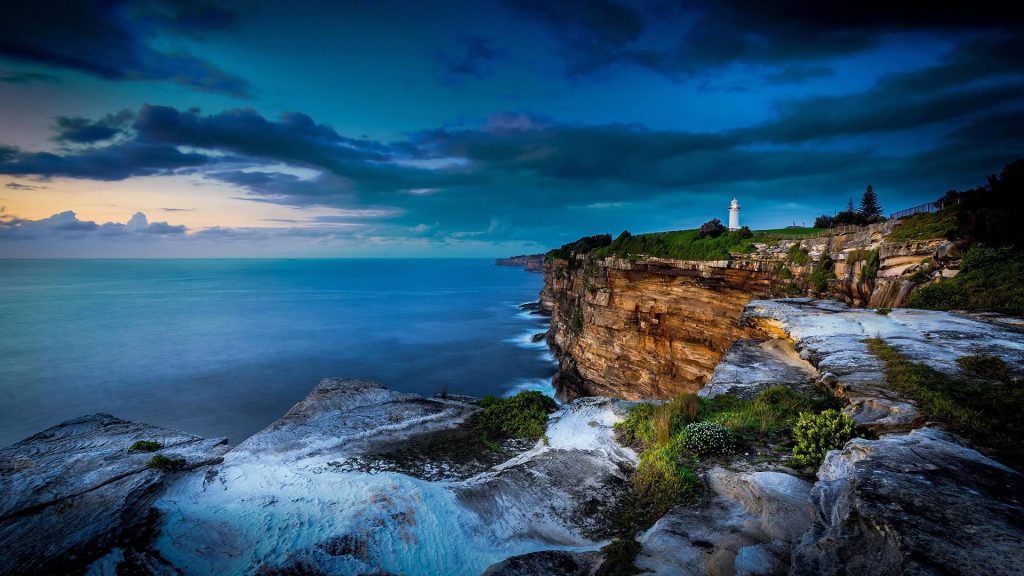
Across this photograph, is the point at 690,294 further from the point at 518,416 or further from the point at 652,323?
the point at 518,416

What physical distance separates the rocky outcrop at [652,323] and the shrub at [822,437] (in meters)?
8.59

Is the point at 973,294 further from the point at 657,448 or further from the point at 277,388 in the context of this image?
the point at 277,388

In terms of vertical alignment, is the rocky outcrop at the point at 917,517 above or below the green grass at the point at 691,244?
below

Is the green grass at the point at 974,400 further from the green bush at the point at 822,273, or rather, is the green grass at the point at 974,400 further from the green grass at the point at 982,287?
the green bush at the point at 822,273

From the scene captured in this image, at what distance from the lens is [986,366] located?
785 centimetres

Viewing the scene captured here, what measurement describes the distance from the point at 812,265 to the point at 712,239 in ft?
18.0

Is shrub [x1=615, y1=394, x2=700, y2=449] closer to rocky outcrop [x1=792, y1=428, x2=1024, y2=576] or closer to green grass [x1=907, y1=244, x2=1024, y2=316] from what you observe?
rocky outcrop [x1=792, y1=428, x2=1024, y2=576]

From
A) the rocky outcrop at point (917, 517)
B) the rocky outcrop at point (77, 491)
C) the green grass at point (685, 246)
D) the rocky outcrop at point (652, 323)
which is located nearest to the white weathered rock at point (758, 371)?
the rocky outcrop at point (652, 323)

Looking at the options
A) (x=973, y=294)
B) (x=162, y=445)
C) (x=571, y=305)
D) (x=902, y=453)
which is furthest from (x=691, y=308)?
(x=162, y=445)

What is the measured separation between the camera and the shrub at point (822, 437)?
686cm

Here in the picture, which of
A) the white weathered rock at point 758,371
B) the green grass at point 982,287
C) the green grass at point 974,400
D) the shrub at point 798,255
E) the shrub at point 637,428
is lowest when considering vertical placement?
the shrub at point 637,428

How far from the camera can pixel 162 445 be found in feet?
30.4

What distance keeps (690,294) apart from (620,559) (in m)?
20.9

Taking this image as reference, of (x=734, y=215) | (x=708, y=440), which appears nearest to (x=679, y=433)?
(x=708, y=440)
